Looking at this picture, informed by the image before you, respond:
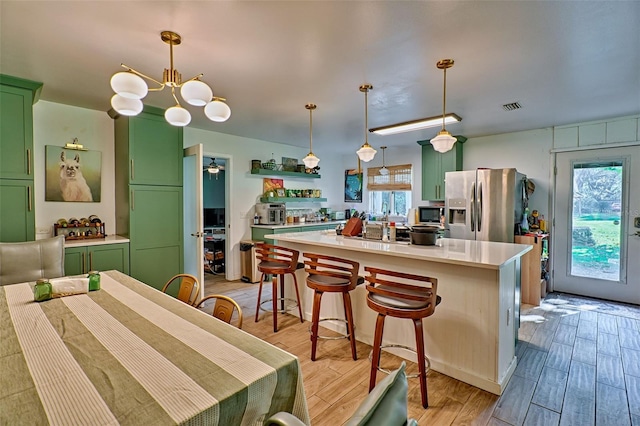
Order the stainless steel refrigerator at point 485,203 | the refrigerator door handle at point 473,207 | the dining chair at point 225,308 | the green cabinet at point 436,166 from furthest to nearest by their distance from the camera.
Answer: the green cabinet at point 436,166, the refrigerator door handle at point 473,207, the stainless steel refrigerator at point 485,203, the dining chair at point 225,308

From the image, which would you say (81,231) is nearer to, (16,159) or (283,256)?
(16,159)

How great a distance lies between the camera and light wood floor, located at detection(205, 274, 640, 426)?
1879 millimetres

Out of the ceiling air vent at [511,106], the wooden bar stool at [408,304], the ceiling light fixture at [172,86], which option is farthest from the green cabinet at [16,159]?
the ceiling air vent at [511,106]

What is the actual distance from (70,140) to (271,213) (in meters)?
2.92

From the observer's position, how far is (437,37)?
210 centimetres

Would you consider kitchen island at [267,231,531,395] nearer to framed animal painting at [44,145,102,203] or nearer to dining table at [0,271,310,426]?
dining table at [0,271,310,426]

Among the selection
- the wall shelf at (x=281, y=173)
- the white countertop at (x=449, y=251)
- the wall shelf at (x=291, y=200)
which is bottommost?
the white countertop at (x=449, y=251)

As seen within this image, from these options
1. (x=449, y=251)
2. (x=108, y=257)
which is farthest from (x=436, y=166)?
(x=108, y=257)

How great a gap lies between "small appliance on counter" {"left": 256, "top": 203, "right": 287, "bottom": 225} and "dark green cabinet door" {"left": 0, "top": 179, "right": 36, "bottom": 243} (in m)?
3.04

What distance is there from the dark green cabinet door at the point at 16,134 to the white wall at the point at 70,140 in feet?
1.33

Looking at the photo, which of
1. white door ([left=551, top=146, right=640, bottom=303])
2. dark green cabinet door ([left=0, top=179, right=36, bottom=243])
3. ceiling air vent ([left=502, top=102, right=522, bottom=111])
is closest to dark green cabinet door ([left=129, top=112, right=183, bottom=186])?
dark green cabinet door ([left=0, top=179, right=36, bottom=243])

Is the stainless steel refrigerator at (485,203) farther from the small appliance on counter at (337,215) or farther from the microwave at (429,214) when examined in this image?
the small appliance on counter at (337,215)

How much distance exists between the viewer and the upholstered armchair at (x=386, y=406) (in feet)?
2.01

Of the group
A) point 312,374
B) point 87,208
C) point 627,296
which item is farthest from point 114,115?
point 627,296
